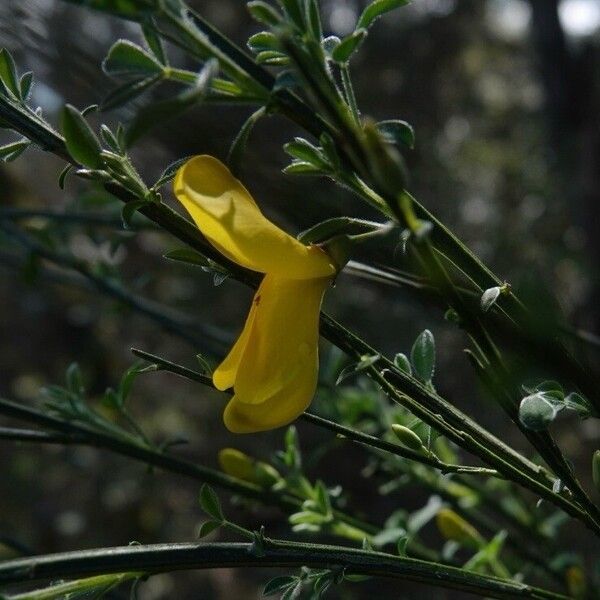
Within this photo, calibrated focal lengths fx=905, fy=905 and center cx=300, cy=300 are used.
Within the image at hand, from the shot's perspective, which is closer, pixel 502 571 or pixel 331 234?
pixel 331 234

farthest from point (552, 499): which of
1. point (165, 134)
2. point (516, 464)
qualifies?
point (165, 134)

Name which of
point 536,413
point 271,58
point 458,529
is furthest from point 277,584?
point 458,529

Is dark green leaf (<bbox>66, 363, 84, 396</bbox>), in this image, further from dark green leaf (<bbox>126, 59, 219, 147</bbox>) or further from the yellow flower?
dark green leaf (<bbox>126, 59, 219, 147</bbox>)

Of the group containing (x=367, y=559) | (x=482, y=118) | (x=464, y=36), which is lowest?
(x=482, y=118)

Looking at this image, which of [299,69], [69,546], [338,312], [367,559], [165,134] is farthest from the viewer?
[69,546]

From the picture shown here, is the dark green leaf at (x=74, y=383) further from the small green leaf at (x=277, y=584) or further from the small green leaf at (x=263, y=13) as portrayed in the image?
the small green leaf at (x=263, y=13)

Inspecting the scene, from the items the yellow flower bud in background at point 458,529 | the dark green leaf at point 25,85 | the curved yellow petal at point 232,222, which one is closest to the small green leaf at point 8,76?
the dark green leaf at point 25,85

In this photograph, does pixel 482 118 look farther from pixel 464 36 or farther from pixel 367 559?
pixel 367 559
